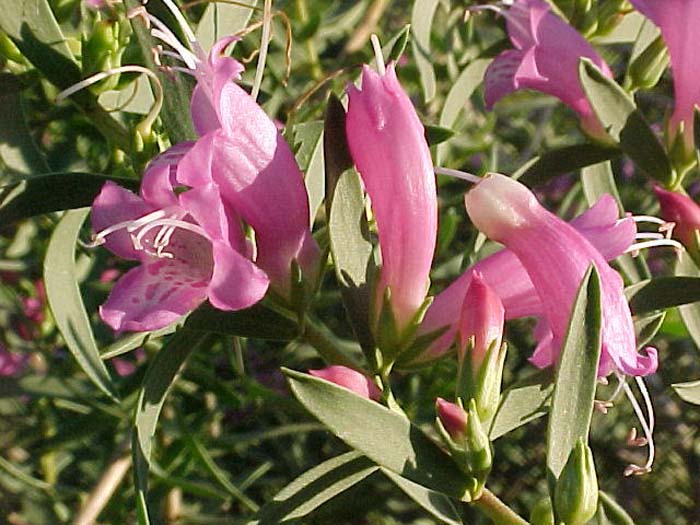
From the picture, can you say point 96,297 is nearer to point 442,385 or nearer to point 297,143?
point 442,385

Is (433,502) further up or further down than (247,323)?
further down

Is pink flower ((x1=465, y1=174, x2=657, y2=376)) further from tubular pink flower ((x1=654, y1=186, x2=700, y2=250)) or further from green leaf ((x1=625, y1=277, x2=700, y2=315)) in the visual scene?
tubular pink flower ((x1=654, y1=186, x2=700, y2=250))

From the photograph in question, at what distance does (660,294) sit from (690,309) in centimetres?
18

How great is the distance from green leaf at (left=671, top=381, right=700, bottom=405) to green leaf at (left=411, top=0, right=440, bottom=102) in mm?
527

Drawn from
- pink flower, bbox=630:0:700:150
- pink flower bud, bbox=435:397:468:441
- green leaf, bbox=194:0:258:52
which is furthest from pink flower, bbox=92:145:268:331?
pink flower, bbox=630:0:700:150

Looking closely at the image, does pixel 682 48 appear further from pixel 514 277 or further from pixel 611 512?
pixel 611 512

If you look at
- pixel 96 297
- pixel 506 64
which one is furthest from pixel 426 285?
pixel 96 297

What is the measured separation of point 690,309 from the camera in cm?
111

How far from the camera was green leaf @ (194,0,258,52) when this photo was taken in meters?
1.06

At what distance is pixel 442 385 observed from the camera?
157 centimetres

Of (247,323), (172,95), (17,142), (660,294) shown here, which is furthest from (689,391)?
(17,142)

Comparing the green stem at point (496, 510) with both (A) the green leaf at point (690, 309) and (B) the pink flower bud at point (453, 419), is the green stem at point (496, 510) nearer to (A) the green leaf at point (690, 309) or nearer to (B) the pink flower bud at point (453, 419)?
(B) the pink flower bud at point (453, 419)

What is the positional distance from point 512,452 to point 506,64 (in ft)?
3.31

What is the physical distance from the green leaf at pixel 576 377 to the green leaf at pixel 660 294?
0.59ft
